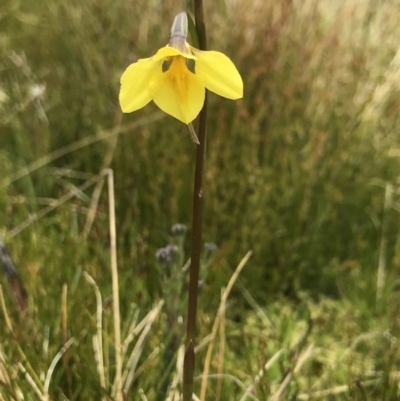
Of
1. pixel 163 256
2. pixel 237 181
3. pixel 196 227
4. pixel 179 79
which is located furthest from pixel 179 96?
pixel 237 181

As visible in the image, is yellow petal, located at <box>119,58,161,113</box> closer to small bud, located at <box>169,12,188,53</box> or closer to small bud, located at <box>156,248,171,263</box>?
small bud, located at <box>169,12,188,53</box>

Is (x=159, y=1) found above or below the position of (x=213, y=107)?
above

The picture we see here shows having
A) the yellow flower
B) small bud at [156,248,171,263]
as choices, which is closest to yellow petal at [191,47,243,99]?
the yellow flower

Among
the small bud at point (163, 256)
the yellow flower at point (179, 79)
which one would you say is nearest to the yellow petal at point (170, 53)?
the yellow flower at point (179, 79)

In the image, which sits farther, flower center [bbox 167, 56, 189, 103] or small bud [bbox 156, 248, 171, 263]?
small bud [bbox 156, 248, 171, 263]

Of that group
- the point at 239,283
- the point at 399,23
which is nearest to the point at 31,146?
the point at 239,283

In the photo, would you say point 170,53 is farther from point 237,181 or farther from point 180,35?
point 237,181

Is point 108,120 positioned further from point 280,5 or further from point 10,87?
point 280,5
